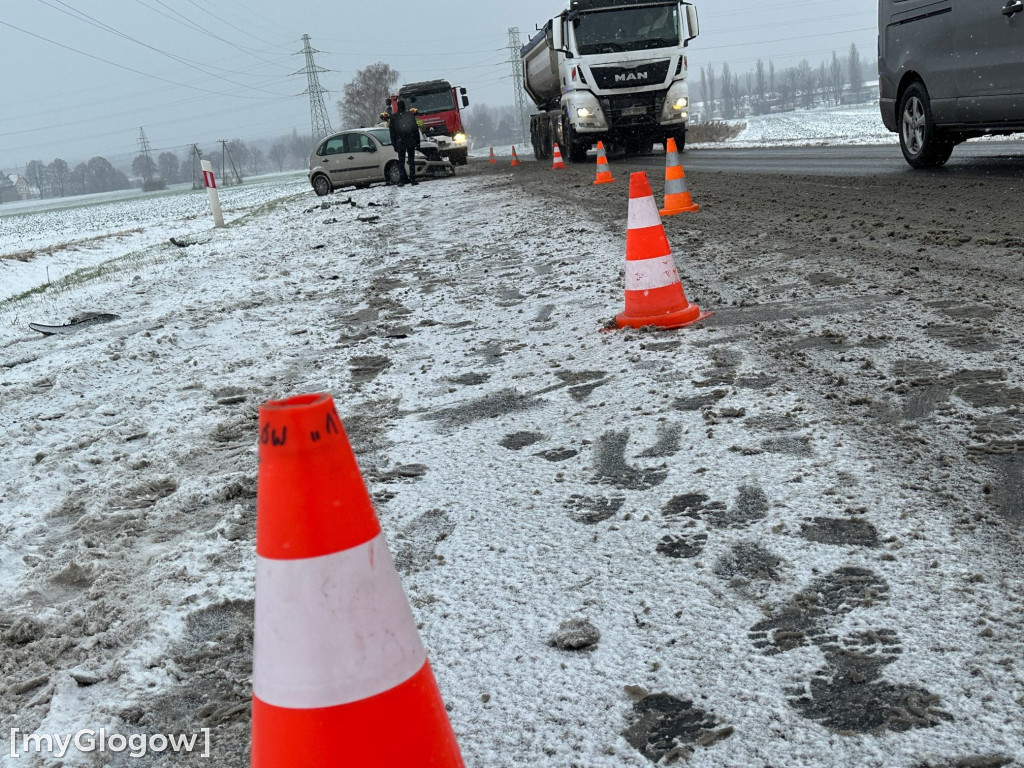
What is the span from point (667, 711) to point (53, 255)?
16.2m

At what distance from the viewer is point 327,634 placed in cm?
133

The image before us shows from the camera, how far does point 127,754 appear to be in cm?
179

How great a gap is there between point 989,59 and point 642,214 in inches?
218

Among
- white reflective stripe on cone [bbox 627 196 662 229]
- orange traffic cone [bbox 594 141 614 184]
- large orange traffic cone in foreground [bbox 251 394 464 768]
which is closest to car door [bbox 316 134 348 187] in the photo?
orange traffic cone [bbox 594 141 614 184]

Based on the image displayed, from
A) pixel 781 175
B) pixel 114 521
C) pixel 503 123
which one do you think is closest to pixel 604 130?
pixel 781 175

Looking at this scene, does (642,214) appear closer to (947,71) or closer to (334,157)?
(947,71)

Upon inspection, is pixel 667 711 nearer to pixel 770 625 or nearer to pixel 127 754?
pixel 770 625

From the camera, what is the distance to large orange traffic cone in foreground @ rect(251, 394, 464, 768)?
4.35 ft

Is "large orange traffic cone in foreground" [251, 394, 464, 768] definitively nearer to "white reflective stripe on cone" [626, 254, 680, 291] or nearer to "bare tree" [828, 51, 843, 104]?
"white reflective stripe on cone" [626, 254, 680, 291]

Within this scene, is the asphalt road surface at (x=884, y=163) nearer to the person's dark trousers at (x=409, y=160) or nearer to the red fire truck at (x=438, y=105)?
the person's dark trousers at (x=409, y=160)

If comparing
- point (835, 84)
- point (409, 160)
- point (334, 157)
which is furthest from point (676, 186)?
point (835, 84)

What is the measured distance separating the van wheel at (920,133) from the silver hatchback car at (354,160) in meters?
14.6

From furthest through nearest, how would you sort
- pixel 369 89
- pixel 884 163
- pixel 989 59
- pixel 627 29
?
1. pixel 369 89
2. pixel 627 29
3. pixel 884 163
4. pixel 989 59

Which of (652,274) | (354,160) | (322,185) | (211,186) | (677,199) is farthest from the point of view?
(322,185)
